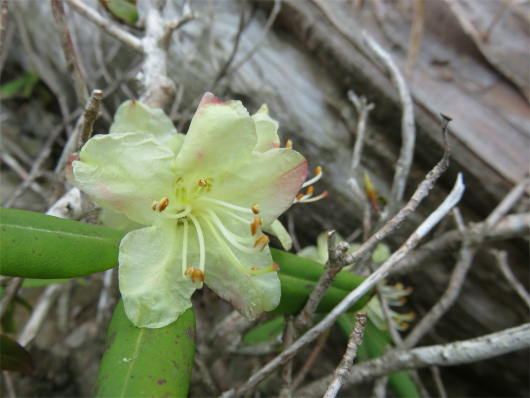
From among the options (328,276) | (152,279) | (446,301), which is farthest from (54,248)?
(446,301)

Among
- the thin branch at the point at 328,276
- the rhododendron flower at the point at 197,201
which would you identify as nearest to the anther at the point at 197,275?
the rhododendron flower at the point at 197,201

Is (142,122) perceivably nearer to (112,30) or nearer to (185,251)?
(185,251)

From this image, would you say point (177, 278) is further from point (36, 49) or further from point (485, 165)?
point (36, 49)

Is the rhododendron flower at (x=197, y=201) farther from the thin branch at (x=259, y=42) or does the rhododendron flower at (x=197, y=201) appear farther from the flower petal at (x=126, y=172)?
the thin branch at (x=259, y=42)

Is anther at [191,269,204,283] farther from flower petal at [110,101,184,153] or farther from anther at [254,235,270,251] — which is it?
flower petal at [110,101,184,153]

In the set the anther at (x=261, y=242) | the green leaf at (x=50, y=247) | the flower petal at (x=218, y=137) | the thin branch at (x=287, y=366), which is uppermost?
the flower petal at (x=218, y=137)

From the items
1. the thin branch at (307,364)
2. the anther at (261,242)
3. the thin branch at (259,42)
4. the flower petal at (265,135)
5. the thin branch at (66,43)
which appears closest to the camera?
the anther at (261,242)
